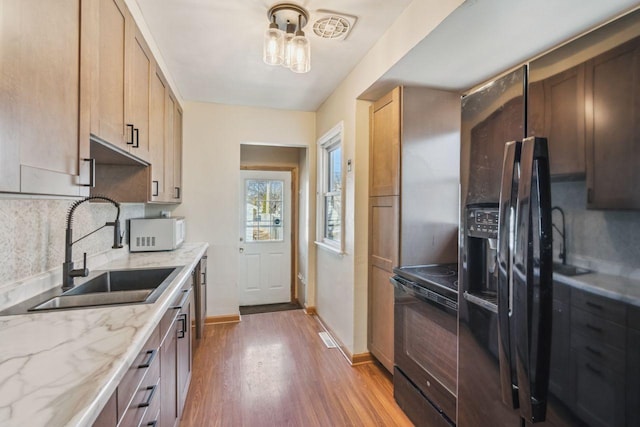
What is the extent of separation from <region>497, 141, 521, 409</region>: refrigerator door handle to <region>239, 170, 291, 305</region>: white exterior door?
137 inches

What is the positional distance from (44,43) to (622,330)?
5.69 feet

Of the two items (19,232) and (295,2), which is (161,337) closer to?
(19,232)

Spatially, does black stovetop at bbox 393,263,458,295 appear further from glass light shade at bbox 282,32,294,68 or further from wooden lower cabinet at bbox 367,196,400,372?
glass light shade at bbox 282,32,294,68

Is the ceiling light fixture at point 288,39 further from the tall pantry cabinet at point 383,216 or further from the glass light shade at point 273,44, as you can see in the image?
the tall pantry cabinet at point 383,216

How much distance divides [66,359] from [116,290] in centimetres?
124

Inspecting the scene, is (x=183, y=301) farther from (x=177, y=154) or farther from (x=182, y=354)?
(x=177, y=154)

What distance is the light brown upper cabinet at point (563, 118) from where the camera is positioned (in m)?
0.82

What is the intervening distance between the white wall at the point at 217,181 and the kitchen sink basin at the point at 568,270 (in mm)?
3135

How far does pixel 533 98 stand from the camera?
954 millimetres

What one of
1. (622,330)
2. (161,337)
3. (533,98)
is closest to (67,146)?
(161,337)

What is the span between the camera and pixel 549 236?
34.4 inches

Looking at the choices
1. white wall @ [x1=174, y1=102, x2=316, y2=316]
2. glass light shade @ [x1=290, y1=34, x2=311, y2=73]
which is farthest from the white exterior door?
glass light shade @ [x1=290, y1=34, x2=311, y2=73]

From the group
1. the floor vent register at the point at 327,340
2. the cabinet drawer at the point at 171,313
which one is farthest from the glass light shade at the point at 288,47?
the floor vent register at the point at 327,340

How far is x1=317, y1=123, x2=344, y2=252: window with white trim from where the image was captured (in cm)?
319
